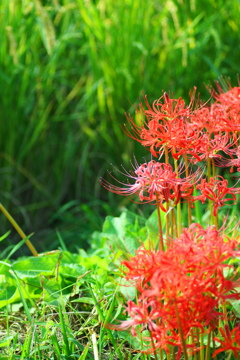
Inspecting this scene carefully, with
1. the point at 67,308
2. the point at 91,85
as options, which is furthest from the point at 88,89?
the point at 67,308

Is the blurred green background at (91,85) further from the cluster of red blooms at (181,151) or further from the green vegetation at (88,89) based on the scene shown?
the cluster of red blooms at (181,151)

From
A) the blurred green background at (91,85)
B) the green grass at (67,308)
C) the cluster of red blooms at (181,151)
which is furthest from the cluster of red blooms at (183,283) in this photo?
the blurred green background at (91,85)

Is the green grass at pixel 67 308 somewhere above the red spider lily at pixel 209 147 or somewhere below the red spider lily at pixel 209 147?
below

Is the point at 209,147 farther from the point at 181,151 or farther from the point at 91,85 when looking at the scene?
the point at 91,85

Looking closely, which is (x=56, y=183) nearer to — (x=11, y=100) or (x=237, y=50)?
(x=11, y=100)

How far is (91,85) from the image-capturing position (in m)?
3.44

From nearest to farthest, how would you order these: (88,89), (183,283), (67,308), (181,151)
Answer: (183,283) < (181,151) < (67,308) < (88,89)

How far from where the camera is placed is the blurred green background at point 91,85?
323 centimetres

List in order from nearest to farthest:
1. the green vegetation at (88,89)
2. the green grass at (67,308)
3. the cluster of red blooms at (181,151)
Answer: the cluster of red blooms at (181,151)
the green grass at (67,308)
the green vegetation at (88,89)

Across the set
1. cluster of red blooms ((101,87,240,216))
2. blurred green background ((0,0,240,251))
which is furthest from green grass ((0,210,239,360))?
blurred green background ((0,0,240,251))

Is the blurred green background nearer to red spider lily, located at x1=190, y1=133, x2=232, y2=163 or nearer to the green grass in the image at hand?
the green grass

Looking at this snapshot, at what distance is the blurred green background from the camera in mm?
3229

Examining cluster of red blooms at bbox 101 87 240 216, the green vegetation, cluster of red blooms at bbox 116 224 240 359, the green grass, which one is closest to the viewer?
cluster of red blooms at bbox 116 224 240 359

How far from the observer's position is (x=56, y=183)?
3.62m
